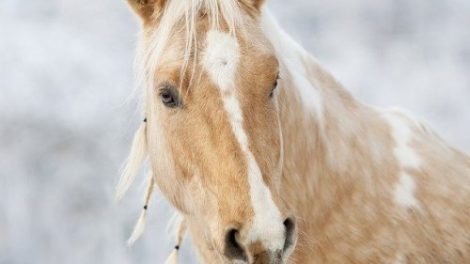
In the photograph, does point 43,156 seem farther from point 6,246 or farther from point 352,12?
point 352,12

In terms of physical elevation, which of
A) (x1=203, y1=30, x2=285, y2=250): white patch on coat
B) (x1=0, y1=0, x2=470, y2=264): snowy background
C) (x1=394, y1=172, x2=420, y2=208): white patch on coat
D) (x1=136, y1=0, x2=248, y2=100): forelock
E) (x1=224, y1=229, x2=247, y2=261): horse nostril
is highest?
(x1=136, y1=0, x2=248, y2=100): forelock

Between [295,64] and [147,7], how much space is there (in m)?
0.53

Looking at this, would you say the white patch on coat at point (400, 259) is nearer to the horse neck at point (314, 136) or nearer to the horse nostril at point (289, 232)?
the horse neck at point (314, 136)

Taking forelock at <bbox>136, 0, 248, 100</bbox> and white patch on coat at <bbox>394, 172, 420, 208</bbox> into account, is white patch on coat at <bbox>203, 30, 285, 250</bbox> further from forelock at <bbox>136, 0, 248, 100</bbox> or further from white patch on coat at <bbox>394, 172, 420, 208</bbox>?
white patch on coat at <bbox>394, 172, 420, 208</bbox>

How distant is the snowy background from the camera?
5836 mm

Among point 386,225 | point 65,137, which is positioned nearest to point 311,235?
point 386,225

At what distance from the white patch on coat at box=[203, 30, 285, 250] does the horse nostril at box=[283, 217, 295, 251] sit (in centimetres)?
5

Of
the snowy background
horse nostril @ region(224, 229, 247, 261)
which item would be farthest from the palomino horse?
the snowy background

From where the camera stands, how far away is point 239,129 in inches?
63.4

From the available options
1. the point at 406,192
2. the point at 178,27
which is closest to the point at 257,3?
the point at 178,27

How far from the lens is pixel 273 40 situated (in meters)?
1.99

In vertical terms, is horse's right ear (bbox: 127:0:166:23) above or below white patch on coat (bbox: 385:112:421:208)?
above

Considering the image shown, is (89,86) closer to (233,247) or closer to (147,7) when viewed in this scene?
(147,7)

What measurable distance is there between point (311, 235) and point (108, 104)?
13.6 feet
